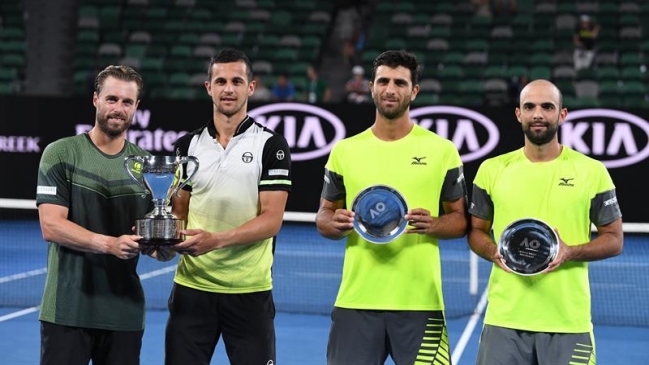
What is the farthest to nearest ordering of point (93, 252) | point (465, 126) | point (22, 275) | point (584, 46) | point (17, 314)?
1. point (584, 46)
2. point (465, 126)
3. point (22, 275)
4. point (17, 314)
5. point (93, 252)

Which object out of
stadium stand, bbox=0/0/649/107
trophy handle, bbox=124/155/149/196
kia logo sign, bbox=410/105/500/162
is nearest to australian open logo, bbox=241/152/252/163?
trophy handle, bbox=124/155/149/196

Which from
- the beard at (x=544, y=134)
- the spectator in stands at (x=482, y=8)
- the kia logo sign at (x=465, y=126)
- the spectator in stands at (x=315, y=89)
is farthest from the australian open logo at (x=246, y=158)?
the spectator in stands at (x=482, y=8)

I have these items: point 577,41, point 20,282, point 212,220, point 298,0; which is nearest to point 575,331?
point 212,220

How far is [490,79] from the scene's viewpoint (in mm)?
20078

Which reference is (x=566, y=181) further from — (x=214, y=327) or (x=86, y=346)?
(x=86, y=346)

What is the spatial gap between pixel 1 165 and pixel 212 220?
13.7 m

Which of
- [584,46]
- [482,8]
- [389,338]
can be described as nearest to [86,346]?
[389,338]

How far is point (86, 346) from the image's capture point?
4875mm

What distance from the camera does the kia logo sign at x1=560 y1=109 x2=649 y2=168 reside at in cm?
1619

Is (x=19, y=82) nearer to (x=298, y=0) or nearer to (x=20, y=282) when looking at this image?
(x=298, y=0)

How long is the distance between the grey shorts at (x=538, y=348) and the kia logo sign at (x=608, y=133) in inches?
459

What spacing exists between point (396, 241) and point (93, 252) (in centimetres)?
151

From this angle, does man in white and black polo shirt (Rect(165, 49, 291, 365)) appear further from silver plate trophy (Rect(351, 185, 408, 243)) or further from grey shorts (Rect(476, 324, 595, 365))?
grey shorts (Rect(476, 324, 595, 365))

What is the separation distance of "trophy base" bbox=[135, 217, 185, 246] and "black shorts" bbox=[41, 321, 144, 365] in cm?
57
